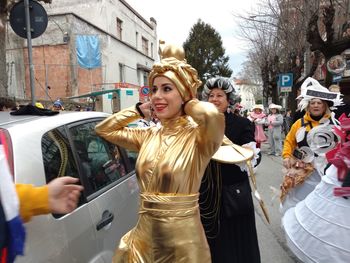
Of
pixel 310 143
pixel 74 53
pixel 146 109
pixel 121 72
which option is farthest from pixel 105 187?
pixel 121 72

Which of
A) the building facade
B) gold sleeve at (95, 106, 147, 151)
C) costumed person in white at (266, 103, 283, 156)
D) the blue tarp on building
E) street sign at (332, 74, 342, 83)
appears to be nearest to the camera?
gold sleeve at (95, 106, 147, 151)

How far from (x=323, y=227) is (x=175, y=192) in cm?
146

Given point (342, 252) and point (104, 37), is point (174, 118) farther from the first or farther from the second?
point (104, 37)

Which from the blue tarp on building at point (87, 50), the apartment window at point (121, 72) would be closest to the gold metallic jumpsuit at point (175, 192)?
the blue tarp on building at point (87, 50)

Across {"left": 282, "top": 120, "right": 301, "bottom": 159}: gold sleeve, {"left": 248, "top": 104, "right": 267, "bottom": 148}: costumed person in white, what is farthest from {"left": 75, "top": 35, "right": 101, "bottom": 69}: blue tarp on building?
{"left": 282, "top": 120, "right": 301, "bottom": 159}: gold sleeve

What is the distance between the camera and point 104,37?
2442cm

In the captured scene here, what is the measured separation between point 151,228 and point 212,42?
47.9 metres

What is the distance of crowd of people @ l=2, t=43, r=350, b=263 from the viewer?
186 centimetres

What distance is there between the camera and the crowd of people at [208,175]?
6.09ft

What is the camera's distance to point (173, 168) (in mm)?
1873

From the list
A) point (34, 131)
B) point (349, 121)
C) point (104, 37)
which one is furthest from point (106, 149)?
point (104, 37)

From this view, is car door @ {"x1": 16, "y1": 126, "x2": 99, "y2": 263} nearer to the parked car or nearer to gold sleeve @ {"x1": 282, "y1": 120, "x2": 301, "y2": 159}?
the parked car

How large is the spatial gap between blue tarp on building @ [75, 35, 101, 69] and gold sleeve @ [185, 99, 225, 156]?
2030 cm

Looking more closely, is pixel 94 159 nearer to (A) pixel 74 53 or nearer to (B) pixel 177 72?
(B) pixel 177 72
